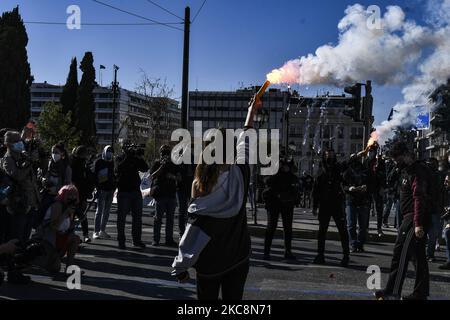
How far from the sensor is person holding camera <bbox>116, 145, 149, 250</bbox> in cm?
991

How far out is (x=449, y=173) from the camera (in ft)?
33.0

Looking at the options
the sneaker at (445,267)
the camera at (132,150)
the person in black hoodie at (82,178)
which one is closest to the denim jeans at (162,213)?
the camera at (132,150)

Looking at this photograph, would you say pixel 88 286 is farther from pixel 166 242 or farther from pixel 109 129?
pixel 109 129

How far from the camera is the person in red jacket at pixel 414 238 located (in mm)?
6113

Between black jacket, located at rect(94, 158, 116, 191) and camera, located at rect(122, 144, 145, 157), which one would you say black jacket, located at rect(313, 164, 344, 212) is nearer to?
camera, located at rect(122, 144, 145, 157)

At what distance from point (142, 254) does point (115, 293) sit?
2976 mm

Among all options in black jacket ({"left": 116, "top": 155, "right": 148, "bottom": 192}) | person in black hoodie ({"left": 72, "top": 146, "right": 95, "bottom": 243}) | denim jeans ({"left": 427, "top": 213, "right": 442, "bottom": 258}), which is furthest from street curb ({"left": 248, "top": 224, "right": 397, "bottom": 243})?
person in black hoodie ({"left": 72, "top": 146, "right": 95, "bottom": 243})

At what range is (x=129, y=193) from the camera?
999 cm

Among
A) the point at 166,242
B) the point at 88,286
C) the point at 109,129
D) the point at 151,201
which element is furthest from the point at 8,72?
the point at 109,129

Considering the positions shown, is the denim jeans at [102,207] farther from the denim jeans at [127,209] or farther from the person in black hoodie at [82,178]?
the denim jeans at [127,209]

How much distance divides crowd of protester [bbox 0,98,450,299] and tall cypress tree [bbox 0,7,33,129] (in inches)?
1683

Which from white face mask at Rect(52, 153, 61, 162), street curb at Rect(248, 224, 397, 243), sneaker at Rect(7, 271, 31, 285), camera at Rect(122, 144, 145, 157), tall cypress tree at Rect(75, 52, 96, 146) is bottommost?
street curb at Rect(248, 224, 397, 243)

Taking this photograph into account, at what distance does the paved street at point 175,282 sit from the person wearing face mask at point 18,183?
0.71m

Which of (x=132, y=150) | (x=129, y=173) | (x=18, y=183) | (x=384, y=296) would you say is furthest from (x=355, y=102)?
(x=18, y=183)
